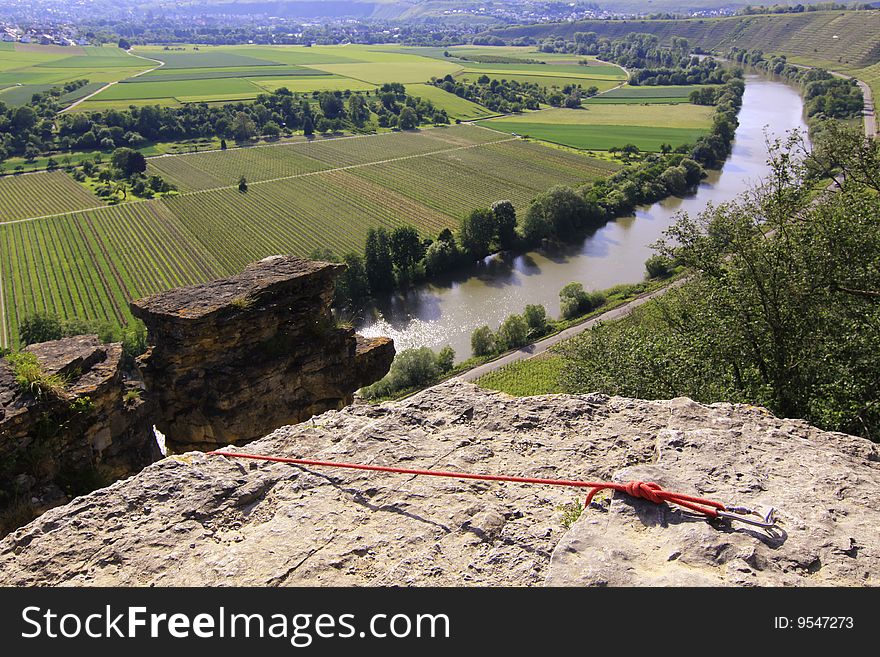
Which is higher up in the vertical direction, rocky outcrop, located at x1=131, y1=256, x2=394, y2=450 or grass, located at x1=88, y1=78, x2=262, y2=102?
grass, located at x1=88, y1=78, x2=262, y2=102

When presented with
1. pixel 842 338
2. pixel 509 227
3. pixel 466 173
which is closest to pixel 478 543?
pixel 842 338

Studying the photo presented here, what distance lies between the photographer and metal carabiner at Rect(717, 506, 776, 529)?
20.1 feet

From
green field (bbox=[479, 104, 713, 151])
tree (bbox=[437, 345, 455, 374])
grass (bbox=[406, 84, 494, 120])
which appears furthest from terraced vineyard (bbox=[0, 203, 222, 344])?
grass (bbox=[406, 84, 494, 120])

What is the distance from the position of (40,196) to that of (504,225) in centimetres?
6935

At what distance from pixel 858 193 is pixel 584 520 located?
1870cm

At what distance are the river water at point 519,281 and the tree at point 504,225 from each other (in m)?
2.35

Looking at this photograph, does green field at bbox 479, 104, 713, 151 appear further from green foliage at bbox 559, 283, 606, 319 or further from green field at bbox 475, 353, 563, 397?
green field at bbox 475, 353, 563, 397

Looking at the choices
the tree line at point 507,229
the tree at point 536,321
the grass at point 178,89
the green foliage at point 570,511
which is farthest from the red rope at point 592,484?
the grass at point 178,89

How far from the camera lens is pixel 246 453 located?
8.49 m

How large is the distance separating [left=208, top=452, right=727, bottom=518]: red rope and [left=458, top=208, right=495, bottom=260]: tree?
2454 inches

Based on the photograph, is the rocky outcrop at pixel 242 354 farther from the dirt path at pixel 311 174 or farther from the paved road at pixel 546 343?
the dirt path at pixel 311 174

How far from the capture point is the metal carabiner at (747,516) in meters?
6.13

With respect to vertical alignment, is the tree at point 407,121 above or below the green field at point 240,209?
above

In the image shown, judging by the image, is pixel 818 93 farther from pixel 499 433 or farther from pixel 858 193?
pixel 499 433
